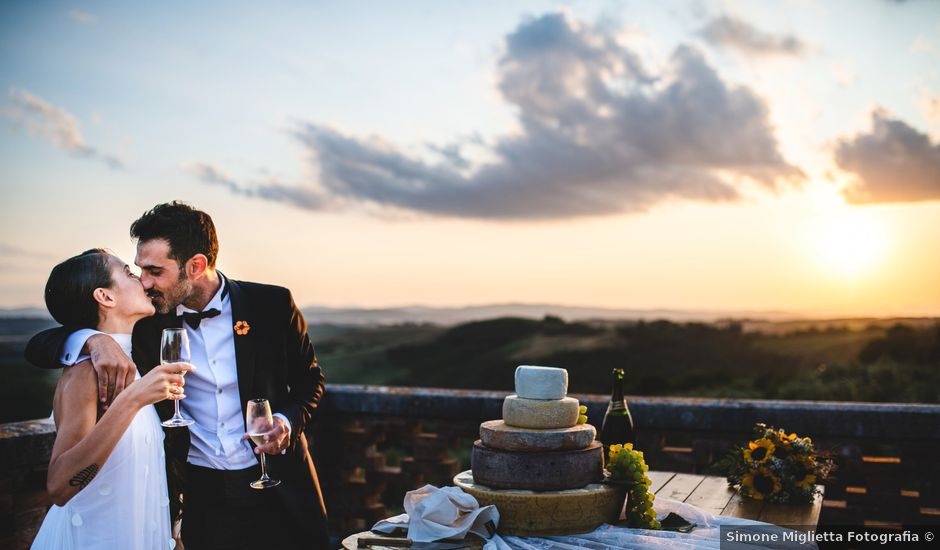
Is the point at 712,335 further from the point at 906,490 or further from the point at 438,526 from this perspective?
the point at 438,526

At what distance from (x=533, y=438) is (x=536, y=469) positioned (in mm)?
124

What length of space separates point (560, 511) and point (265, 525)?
1513 millimetres

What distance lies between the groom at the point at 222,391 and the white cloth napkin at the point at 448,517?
0.72 meters

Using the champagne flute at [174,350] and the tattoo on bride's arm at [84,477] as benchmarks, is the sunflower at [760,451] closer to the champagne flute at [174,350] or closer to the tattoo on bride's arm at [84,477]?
the champagne flute at [174,350]

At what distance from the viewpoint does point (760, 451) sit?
401 centimetres

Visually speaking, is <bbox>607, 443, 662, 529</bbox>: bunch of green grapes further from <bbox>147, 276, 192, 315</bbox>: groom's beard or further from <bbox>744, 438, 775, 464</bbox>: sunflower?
<bbox>147, 276, 192, 315</bbox>: groom's beard

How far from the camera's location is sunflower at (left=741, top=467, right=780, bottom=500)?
12.7 ft

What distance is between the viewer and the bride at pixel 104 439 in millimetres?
2748

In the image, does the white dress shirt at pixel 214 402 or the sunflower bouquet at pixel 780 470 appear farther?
the sunflower bouquet at pixel 780 470

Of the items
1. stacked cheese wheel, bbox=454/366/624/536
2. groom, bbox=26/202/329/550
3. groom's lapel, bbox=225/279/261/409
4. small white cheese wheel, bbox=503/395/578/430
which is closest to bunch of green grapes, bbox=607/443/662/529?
stacked cheese wheel, bbox=454/366/624/536

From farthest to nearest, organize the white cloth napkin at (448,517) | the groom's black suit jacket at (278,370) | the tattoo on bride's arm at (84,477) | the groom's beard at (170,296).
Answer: the groom's black suit jacket at (278,370) < the groom's beard at (170,296) < the white cloth napkin at (448,517) < the tattoo on bride's arm at (84,477)

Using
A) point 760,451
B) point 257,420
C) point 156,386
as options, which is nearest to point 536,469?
point 257,420

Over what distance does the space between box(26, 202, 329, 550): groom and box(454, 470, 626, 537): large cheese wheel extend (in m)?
0.97

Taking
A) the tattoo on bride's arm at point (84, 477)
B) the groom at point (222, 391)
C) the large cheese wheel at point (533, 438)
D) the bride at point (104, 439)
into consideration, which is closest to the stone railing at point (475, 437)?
the groom at point (222, 391)
